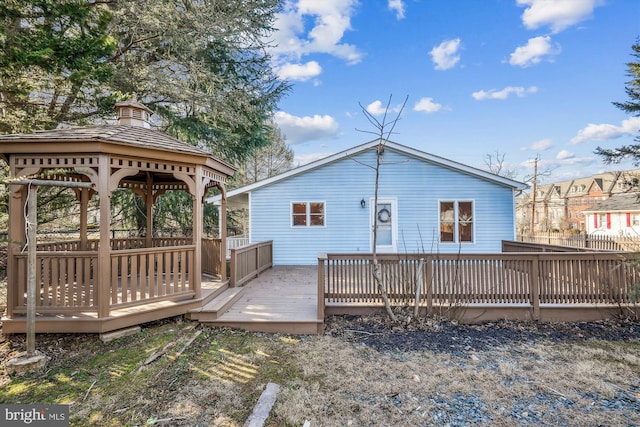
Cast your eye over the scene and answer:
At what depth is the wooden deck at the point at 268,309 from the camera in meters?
4.76

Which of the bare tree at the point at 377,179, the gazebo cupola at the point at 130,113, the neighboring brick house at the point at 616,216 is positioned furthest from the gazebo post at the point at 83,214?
the neighboring brick house at the point at 616,216

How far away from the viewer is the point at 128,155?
4496 millimetres

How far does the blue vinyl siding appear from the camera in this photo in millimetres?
10133

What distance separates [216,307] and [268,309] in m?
0.90

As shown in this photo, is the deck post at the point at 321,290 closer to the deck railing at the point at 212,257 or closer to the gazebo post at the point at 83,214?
the deck railing at the point at 212,257

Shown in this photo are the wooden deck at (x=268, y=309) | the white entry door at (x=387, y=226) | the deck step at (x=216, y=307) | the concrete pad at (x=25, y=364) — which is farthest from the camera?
the white entry door at (x=387, y=226)

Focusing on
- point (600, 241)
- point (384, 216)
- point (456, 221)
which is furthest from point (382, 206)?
point (600, 241)

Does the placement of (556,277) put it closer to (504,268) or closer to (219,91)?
(504,268)

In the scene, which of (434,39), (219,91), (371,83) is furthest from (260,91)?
(434,39)

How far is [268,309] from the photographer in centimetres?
534

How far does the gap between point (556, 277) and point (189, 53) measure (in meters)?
12.0


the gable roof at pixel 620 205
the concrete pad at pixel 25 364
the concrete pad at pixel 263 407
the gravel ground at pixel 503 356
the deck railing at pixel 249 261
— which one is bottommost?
the gravel ground at pixel 503 356

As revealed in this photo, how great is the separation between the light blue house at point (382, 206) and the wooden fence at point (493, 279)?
490 centimetres

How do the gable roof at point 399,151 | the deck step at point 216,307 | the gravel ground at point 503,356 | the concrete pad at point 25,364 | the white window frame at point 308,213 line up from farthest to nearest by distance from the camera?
1. the white window frame at point 308,213
2. the gable roof at point 399,151
3. the deck step at point 216,307
4. the concrete pad at point 25,364
5. the gravel ground at point 503,356
